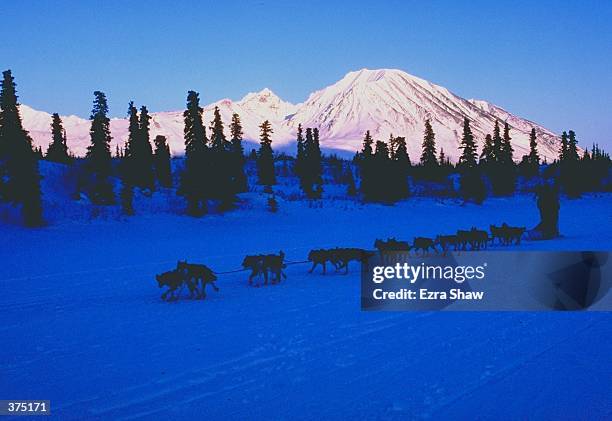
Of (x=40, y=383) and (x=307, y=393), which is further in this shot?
(x=40, y=383)

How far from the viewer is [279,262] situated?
14.8 meters

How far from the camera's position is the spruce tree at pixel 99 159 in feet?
112

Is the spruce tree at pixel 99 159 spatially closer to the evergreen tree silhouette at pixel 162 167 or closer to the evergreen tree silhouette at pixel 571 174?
the evergreen tree silhouette at pixel 162 167

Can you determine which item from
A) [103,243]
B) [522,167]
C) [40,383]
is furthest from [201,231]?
[522,167]

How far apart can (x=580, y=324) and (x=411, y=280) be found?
5870 mm

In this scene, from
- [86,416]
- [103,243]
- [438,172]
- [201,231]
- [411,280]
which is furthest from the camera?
[438,172]

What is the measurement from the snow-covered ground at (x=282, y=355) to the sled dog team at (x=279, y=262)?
0.54 metres

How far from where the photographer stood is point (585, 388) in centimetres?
592

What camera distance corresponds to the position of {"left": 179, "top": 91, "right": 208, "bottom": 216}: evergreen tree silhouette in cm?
3525

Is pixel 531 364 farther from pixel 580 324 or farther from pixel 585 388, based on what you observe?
pixel 580 324

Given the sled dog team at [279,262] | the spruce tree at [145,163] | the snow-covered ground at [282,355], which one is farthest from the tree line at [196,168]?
the sled dog team at [279,262]

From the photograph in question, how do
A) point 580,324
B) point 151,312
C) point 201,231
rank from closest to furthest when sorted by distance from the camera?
point 580,324 → point 151,312 → point 201,231

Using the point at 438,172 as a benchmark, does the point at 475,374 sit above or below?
below

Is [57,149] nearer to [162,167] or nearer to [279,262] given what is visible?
[162,167]
